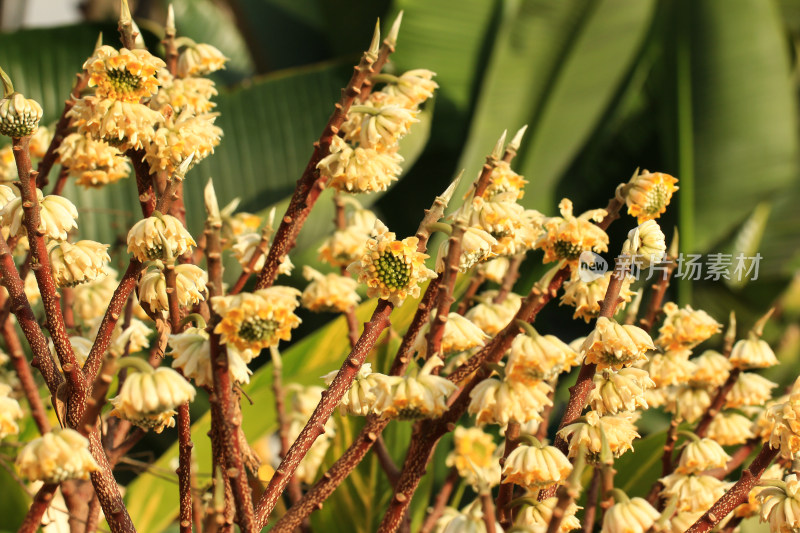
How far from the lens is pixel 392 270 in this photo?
45 centimetres

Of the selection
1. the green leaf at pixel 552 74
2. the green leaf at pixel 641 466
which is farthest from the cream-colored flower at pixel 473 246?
the green leaf at pixel 552 74

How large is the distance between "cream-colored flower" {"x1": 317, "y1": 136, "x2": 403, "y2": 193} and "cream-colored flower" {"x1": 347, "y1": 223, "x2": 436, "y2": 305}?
0.22ft

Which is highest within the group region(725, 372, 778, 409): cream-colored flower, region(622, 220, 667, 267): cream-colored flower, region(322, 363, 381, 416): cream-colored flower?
region(622, 220, 667, 267): cream-colored flower

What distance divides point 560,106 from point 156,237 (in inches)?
59.8

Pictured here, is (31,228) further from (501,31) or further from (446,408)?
(501,31)

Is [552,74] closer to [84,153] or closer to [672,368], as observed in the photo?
[672,368]

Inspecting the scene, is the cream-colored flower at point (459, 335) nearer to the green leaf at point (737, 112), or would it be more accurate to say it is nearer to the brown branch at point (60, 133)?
the brown branch at point (60, 133)

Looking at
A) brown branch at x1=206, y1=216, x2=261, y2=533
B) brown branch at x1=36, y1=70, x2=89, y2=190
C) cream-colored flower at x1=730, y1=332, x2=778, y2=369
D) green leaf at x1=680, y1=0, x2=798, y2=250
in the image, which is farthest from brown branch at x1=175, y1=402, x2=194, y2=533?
green leaf at x1=680, y1=0, x2=798, y2=250

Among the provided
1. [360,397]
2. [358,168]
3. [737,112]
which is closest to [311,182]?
[358,168]

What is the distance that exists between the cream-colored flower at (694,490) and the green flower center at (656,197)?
21 cm

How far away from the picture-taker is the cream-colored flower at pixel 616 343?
1.57 feet

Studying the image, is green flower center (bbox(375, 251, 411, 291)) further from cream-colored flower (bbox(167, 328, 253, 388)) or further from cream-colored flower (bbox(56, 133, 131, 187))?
cream-colored flower (bbox(56, 133, 131, 187))

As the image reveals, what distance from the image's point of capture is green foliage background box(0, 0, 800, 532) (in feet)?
5.02

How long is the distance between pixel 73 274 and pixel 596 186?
75.8 inches
